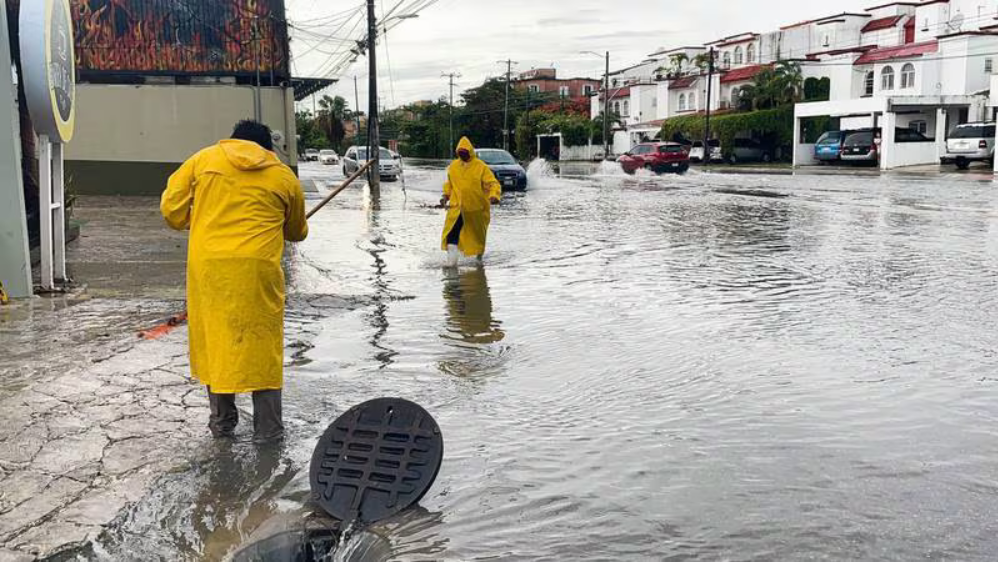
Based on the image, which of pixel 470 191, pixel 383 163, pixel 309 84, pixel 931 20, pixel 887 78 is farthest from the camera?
pixel 931 20

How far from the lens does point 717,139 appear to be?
57.5 metres

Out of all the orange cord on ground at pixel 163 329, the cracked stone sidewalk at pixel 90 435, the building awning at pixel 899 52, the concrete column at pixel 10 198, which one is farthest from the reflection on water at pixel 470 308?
the building awning at pixel 899 52

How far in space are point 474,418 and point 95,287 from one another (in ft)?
18.1

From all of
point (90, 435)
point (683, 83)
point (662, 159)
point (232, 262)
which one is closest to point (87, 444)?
point (90, 435)

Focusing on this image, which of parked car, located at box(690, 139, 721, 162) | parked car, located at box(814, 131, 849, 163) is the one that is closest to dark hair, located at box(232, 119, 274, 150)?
parked car, located at box(814, 131, 849, 163)

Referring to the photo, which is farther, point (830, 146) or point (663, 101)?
point (663, 101)

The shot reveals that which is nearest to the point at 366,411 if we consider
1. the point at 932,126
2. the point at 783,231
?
the point at 783,231

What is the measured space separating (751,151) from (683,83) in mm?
14394

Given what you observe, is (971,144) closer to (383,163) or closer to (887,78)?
(887,78)

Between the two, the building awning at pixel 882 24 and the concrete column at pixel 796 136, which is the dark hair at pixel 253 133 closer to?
the concrete column at pixel 796 136

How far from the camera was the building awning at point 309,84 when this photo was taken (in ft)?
91.9

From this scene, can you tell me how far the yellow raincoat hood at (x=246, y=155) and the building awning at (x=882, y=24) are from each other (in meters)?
67.6

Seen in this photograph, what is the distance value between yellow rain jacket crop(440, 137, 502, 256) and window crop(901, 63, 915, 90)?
145 ft

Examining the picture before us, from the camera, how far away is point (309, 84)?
97.6 ft
